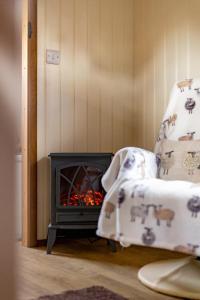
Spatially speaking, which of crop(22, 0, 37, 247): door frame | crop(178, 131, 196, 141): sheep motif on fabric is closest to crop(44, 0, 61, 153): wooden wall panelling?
crop(22, 0, 37, 247): door frame

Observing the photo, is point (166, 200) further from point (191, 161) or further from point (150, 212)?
point (191, 161)

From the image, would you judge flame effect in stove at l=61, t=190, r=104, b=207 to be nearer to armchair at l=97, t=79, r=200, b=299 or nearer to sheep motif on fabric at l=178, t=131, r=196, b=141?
armchair at l=97, t=79, r=200, b=299

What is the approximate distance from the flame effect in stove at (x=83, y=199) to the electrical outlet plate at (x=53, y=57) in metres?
0.99

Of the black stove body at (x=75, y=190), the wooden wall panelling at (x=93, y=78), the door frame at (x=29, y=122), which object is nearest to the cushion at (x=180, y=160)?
the black stove body at (x=75, y=190)

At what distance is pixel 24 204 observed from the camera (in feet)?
9.66

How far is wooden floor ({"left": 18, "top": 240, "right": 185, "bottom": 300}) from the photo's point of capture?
6.57 ft

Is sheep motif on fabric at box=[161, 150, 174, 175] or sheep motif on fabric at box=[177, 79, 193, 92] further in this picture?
sheep motif on fabric at box=[177, 79, 193, 92]

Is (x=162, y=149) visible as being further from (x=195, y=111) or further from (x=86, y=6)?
(x=86, y=6)

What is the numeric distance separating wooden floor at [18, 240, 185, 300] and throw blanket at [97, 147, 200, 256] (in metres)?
0.29

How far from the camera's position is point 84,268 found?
2395mm

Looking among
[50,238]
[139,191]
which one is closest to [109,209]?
[139,191]

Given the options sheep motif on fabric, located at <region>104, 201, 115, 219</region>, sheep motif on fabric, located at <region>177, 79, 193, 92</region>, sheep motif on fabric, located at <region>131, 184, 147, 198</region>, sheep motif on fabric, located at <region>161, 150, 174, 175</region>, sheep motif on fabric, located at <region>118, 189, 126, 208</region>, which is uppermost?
sheep motif on fabric, located at <region>177, 79, 193, 92</region>

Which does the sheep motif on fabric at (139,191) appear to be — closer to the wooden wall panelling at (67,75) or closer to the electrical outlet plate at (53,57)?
the wooden wall panelling at (67,75)

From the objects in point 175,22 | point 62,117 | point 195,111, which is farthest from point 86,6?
point 195,111
